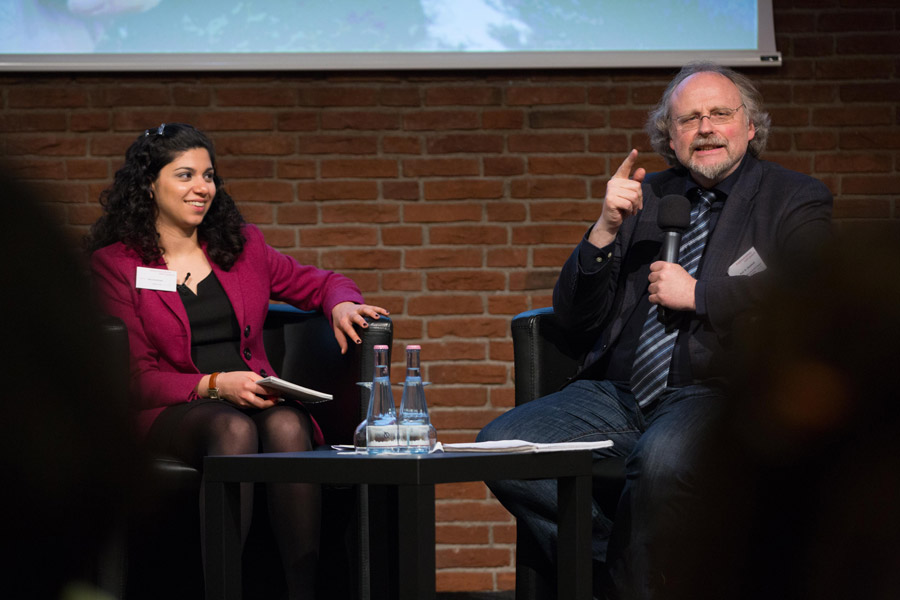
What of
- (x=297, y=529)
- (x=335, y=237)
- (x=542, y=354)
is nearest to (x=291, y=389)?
(x=297, y=529)

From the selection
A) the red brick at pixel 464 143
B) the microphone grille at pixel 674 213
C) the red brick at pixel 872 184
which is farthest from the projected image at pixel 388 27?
the microphone grille at pixel 674 213

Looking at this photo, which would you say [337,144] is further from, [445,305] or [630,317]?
[630,317]

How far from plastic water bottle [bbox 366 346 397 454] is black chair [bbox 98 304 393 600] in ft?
1.36

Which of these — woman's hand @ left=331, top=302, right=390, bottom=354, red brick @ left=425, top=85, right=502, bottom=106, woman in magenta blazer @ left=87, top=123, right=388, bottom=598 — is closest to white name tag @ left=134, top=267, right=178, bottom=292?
woman in magenta blazer @ left=87, top=123, right=388, bottom=598

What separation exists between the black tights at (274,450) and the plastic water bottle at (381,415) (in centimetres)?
41

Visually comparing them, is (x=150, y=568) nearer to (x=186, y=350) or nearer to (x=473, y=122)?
(x=186, y=350)

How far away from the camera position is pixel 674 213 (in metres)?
1.93

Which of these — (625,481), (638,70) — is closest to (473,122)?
(638,70)

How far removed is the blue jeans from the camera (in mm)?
1624

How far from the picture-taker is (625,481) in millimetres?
1841

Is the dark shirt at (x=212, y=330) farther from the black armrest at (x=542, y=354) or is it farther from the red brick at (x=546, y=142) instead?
the red brick at (x=546, y=142)

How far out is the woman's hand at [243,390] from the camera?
2082mm

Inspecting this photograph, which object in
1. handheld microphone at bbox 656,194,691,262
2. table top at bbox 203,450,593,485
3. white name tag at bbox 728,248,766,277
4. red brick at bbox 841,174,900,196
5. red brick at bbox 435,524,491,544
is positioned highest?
red brick at bbox 841,174,900,196

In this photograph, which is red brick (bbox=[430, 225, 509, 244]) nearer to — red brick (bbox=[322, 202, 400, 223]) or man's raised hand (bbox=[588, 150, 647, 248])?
red brick (bbox=[322, 202, 400, 223])
